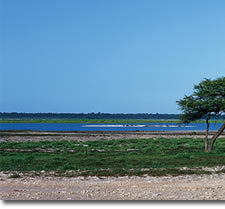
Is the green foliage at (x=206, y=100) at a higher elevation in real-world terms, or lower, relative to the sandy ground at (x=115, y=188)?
higher

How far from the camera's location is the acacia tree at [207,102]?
3495 centimetres

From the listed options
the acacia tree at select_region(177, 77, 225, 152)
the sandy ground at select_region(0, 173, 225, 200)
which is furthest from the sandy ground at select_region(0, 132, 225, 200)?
the acacia tree at select_region(177, 77, 225, 152)

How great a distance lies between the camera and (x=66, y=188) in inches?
661

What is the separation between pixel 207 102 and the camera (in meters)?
35.2

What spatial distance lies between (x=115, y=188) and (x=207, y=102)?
2022cm

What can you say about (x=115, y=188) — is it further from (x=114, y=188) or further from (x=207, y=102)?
(x=207, y=102)

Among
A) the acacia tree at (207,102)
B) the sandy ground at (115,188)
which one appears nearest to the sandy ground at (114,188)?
the sandy ground at (115,188)

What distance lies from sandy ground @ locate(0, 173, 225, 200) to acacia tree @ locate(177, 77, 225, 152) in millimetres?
14981

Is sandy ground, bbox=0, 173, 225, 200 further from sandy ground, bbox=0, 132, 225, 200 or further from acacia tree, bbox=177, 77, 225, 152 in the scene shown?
acacia tree, bbox=177, 77, 225, 152

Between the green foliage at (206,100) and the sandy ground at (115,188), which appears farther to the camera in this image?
the green foliage at (206,100)

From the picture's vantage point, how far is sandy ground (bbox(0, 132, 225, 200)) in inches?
583

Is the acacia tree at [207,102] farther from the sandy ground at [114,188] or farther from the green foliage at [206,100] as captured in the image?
the sandy ground at [114,188]

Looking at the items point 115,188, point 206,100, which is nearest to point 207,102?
point 206,100

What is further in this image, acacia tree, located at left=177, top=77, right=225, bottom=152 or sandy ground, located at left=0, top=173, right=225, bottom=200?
acacia tree, located at left=177, top=77, right=225, bottom=152
